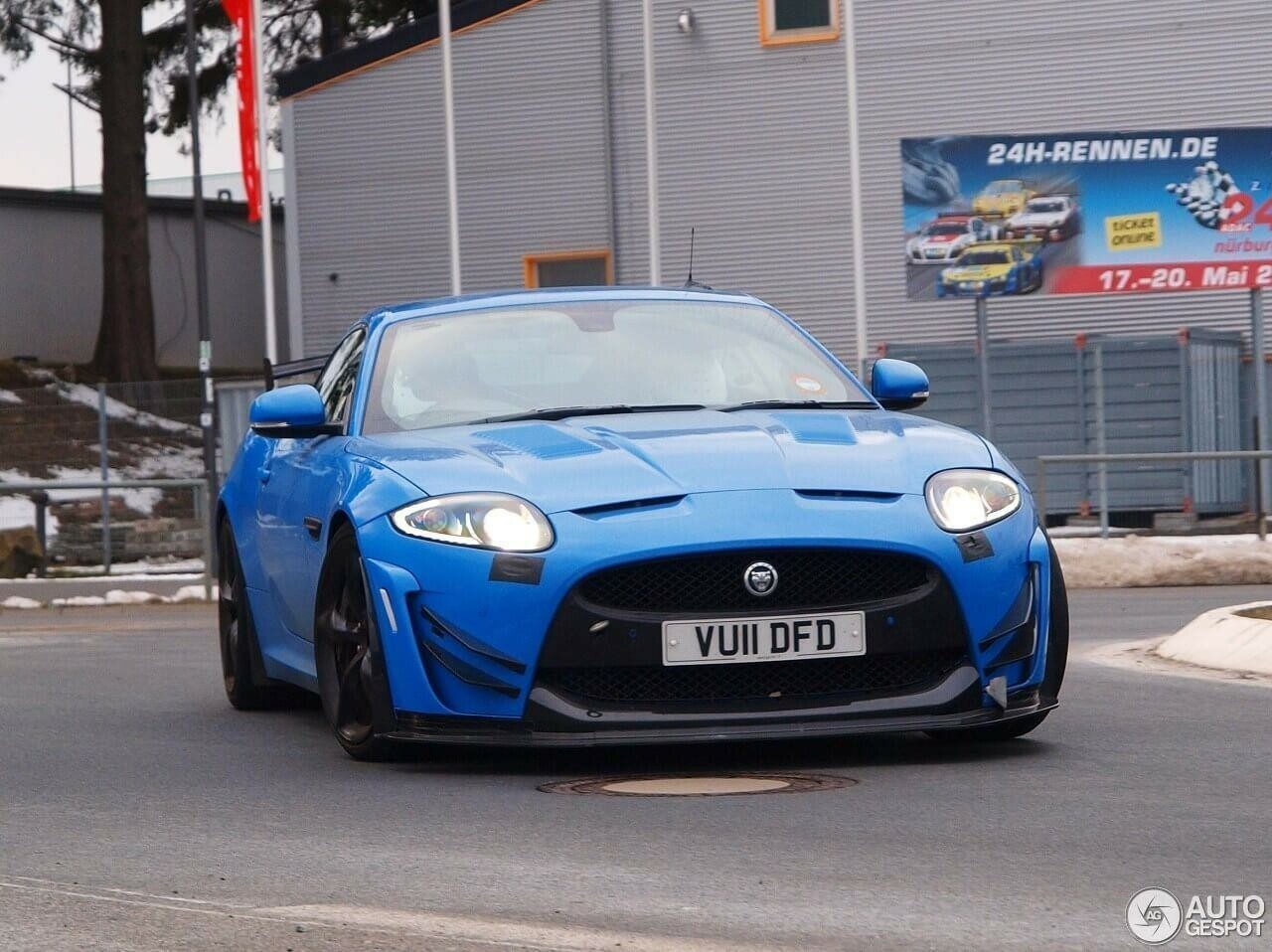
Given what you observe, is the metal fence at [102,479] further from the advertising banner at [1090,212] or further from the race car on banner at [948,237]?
the advertising banner at [1090,212]

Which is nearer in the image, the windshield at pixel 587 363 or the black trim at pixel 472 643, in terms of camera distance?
the black trim at pixel 472 643

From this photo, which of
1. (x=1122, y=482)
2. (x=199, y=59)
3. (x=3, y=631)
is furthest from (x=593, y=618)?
(x=199, y=59)

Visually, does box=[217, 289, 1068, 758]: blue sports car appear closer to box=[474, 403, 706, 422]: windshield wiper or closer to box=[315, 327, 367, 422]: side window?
box=[474, 403, 706, 422]: windshield wiper

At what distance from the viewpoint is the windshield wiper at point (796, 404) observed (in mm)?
7793

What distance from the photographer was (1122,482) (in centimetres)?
1981

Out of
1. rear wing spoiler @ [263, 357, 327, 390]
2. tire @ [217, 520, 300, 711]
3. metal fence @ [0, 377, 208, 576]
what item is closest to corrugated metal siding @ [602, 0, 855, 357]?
metal fence @ [0, 377, 208, 576]

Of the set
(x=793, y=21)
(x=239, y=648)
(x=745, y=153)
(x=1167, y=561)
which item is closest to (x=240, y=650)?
(x=239, y=648)

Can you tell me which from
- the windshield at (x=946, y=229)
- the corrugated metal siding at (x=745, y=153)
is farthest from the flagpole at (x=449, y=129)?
the corrugated metal siding at (x=745, y=153)

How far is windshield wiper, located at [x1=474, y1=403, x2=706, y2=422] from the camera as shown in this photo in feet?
25.1

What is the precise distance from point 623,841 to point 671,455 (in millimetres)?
1560

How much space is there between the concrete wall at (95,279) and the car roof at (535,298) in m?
38.6

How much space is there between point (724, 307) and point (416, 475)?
1992 mm

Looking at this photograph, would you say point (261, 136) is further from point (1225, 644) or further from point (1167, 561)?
point (1225, 644)

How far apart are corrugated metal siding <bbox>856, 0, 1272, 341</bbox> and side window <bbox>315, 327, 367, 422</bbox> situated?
82.9 ft
